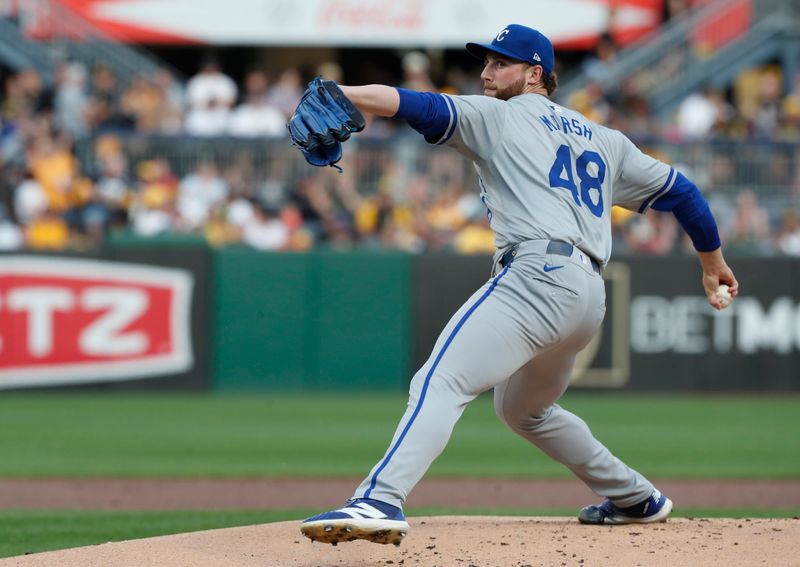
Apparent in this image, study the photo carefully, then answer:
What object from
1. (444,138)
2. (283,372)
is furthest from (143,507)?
(283,372)

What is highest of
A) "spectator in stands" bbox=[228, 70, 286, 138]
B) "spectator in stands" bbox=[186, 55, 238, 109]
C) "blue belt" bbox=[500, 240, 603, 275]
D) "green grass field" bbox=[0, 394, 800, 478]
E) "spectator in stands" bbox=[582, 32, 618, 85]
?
"spectator in stands" bbox=[582, 32, 618, 85]

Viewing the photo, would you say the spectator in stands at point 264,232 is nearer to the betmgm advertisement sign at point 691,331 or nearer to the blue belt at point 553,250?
the betmgm advertisement sign at point 691,331

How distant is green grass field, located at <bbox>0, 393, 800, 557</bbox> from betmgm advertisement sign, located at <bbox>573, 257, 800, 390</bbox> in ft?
1.03

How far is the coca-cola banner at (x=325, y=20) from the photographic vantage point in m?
19.2

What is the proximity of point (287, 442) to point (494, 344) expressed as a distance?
5754 mm

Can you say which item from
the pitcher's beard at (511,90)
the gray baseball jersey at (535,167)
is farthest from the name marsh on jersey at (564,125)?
the pitcher's beard at (511,90)

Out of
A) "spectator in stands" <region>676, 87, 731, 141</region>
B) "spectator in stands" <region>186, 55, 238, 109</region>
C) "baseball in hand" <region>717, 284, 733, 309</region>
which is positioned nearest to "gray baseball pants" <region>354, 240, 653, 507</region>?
"baseball in hand" <region>717, 284, 733, 309</region>

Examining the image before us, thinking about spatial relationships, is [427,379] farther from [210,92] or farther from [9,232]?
[210,92]

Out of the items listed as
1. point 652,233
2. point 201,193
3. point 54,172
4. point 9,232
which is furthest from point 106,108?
point 652,233

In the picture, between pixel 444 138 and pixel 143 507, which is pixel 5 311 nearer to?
pixel 143 507

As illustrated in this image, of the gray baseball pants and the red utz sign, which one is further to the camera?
the red utz sign

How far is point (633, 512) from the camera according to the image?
571cm

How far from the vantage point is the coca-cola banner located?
1920cm

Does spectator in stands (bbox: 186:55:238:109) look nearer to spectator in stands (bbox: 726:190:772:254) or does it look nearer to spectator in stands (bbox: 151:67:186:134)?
spectator in stands (bbox: 151:67:186:134)
